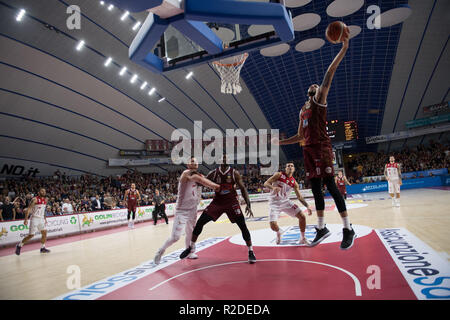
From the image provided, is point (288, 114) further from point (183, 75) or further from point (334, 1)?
point (334, 1)

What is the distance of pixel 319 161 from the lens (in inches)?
151

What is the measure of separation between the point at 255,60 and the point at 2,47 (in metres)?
17.7

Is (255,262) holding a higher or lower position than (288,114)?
lower

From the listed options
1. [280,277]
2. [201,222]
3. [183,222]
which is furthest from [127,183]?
[280,277]

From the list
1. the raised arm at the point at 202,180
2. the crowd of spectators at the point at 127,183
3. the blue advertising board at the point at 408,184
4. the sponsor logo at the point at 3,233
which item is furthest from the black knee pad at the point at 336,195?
the blue advertising board at the point at 408,184

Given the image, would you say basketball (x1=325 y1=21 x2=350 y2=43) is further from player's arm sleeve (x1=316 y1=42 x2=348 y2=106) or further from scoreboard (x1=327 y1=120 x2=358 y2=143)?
scoreboard (x1=327 y1=120 x2=358 y2=143)

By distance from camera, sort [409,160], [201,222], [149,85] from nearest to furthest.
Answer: [201,222], [149,85], [409,160]

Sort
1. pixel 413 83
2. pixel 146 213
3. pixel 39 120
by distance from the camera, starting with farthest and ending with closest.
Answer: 1. pixel 413 83
2. pixel 39 120
3. pixel 146 213

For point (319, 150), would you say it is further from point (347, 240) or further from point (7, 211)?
point (7, 211)

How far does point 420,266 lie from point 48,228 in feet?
43.2

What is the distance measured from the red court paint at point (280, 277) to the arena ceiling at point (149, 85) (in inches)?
689

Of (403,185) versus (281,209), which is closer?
(281,209)
